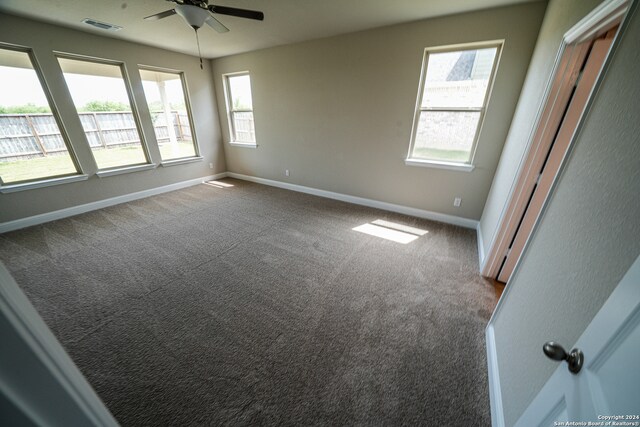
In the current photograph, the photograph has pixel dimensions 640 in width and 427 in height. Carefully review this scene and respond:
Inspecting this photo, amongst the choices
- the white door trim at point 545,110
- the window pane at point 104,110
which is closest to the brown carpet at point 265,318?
the white door trim at point 545,110

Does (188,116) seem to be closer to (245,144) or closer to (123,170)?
(245,144)

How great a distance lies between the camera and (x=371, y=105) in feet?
10.7

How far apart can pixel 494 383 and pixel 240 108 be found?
5275 millimetres

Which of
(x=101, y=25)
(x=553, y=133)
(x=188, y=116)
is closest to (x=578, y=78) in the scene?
(x=553, y=133)

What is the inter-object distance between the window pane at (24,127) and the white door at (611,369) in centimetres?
519

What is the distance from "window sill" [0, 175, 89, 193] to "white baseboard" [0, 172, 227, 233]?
379 millimetres

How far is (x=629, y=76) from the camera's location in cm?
76

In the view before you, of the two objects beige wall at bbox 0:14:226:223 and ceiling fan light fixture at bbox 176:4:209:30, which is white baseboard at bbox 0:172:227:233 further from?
ceiling fan light fixture at bbox 176:4:209:30

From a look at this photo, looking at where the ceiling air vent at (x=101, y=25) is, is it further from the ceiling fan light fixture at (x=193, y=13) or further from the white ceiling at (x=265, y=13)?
the ceiling fan light fixture at (x=193, y=13)

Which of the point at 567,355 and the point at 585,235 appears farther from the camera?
the point at 585,235

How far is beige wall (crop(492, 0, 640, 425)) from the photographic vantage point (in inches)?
26.5

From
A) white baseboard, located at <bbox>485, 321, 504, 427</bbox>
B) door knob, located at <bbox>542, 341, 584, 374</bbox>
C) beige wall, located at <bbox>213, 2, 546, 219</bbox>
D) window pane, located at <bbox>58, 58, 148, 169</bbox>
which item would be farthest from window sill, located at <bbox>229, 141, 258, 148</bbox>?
door knob, located at <bbox>542, 341, 584, 374</bbox>

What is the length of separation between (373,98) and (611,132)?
2.78 m

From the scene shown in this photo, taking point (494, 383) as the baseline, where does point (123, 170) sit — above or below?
above
